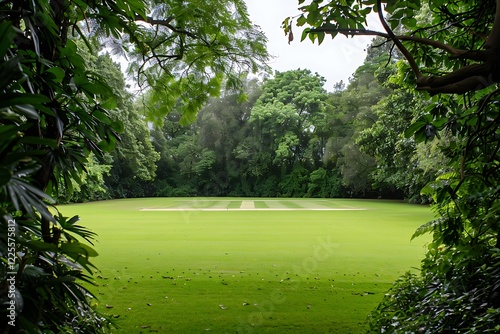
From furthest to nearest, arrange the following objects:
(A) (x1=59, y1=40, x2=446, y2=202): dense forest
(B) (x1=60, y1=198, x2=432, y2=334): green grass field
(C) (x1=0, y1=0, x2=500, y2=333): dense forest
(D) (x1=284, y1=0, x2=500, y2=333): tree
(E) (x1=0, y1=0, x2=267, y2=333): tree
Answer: (A) (x1=59, y1=40, x2=446, y2=202): dense forest → (B) (x1=60, y1=198, x2=432, y2=334): green grass field → (D) (x1=284, y1=0, x2=500, y2=333): tree → (C) (x1=0, y1=0, x2=500, y2=333): dense forest → (E) (x1=0, y1=0, x2=267, y2=333): tree

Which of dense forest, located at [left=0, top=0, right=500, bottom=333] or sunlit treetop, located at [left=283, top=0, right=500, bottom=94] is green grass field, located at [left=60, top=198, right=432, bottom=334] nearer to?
dense forest, located at [left=0, top=0, right=500, bottom=333]

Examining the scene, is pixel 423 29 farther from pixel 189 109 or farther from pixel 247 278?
pixel 247 278

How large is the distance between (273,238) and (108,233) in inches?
168

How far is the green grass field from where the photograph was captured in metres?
3.67

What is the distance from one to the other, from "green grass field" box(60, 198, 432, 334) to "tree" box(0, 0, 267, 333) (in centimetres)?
140

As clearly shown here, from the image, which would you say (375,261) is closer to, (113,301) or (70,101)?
(113,301)

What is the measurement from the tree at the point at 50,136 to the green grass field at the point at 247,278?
1.40 meters

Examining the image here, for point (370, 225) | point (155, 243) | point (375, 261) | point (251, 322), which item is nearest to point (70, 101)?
point (251, 322)

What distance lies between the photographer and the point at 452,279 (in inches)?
87.4

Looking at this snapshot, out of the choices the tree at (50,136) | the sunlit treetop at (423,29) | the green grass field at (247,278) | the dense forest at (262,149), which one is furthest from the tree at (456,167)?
the dense forest at (262,149)

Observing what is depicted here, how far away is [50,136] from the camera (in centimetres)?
180

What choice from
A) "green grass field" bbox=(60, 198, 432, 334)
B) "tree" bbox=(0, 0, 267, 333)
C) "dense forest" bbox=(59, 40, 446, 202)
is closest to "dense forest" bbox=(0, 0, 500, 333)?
"tree" bbox=(0, 0, 267, 333)

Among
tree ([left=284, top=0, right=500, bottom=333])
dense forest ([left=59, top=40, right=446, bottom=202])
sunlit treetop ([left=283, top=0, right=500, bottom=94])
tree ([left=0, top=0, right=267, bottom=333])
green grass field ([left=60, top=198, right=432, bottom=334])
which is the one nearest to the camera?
tree ([left=0, top=0, right=267, bottom=333])

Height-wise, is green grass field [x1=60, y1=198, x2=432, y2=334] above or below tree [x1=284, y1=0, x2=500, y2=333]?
below
